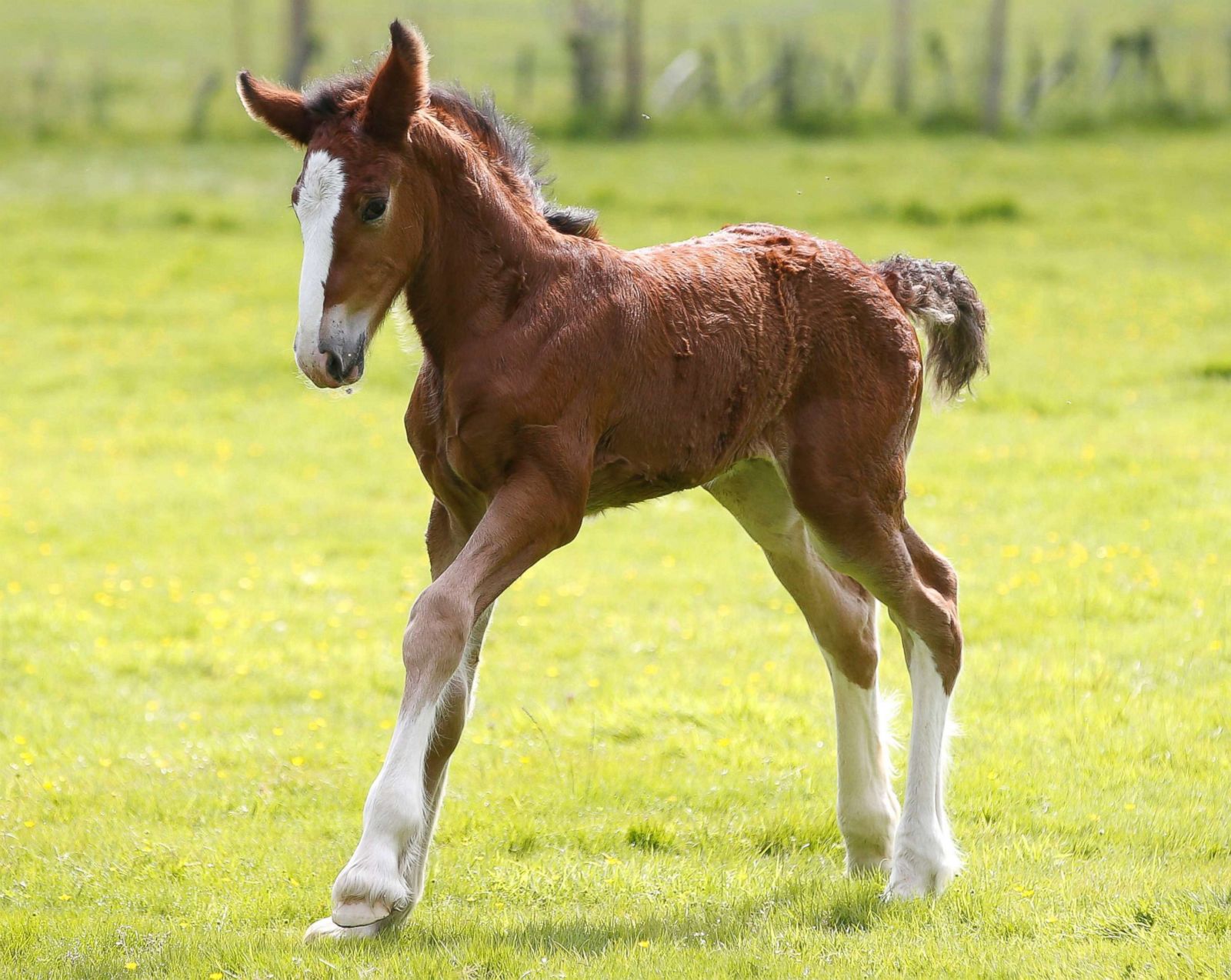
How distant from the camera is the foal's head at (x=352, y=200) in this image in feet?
12.4

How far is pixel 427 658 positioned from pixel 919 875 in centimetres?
176

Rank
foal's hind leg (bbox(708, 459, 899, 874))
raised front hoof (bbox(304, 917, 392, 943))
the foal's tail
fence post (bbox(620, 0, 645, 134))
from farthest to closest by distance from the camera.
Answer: fence post (bbox(620, 0, 645, 134))
the foal's tail
foal's hind leg (bbox(708, 459, 899, 874))
raised front hoof (bbox(304, 917, 392, 943))

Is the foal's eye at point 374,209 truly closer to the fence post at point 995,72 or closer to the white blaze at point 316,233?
the white blaze at point 316,233

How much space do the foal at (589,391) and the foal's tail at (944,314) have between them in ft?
0.04

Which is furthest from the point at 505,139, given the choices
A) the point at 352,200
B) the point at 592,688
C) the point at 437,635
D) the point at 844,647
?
the point at 592,688

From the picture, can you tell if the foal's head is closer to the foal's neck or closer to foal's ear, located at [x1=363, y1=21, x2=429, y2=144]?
foal's ear, located at [x1=363, y1=21, x2=429, y2=144]

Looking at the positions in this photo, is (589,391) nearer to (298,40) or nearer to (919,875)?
(919,875)

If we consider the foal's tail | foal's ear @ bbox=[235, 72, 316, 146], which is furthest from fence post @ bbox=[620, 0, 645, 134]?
foal's ear @ bbox=[235, 72, 316, 146]

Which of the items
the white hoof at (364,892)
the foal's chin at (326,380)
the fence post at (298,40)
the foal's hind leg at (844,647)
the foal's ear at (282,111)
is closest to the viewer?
the white hoof at (364,892)

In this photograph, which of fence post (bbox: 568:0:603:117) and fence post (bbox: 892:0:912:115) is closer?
fence post (bbox: 568:0:603:117)

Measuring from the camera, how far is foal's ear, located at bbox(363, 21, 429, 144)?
381cm

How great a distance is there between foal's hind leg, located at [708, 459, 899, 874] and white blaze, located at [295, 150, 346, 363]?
1635 millimetres

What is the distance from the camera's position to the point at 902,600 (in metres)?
4.72

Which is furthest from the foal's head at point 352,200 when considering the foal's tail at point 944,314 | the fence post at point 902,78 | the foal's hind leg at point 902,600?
the fence post at point 902,78
